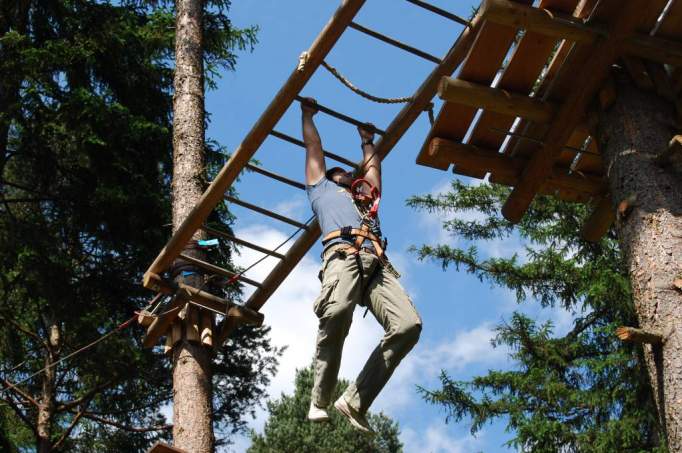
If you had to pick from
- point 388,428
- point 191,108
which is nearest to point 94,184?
point 191,108

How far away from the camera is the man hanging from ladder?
498cm

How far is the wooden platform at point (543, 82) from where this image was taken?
4922 mm

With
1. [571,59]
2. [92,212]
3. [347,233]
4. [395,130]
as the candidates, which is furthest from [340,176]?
[92,212]

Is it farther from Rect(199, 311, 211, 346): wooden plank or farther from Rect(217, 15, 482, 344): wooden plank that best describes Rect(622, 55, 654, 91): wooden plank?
Rect(199, 311, 211, 346): wooden plank

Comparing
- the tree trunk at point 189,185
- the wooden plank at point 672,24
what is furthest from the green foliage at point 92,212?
the wooden plank at point 672,24

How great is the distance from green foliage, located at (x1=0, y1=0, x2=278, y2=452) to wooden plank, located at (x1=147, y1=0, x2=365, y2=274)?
3.42 meters

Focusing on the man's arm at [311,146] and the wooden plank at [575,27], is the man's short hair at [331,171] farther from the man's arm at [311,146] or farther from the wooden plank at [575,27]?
the wooden plank at [575,27]

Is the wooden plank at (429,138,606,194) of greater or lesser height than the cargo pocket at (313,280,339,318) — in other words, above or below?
above

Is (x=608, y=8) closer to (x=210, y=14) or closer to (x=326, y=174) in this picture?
(x=326, y=174)

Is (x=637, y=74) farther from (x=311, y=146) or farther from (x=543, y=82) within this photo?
(x=311, y=146)

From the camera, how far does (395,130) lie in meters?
6.12

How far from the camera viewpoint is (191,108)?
768 centimetres

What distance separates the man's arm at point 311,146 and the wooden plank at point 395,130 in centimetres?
42

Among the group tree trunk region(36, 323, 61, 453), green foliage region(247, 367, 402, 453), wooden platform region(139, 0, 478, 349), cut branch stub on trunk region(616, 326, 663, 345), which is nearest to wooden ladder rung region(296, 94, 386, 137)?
wooden platform region(139, 0, 478, 349)
